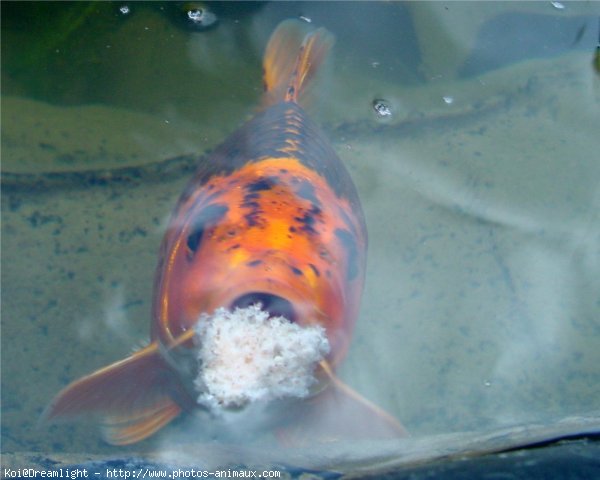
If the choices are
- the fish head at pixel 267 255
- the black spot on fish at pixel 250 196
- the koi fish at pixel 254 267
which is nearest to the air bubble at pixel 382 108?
the koi fish at pixel 254 267

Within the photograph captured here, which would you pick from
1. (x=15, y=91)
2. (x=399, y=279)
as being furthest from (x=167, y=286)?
(x=15, y=91)

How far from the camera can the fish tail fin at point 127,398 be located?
6.65 feet

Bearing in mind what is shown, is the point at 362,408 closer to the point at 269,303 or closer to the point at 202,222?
the point at 269,303

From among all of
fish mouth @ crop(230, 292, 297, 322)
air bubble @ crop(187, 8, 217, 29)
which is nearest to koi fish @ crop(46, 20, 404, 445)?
fish mouth @ crop(230, 292, 297, 322)

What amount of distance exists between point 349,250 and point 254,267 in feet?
1.35

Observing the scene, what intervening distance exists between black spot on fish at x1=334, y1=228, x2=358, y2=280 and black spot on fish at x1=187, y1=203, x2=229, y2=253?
36 cm

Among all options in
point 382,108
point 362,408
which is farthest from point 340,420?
point 382,108

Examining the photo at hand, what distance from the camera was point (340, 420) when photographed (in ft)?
6.74

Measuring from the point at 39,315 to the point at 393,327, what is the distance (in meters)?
1.55

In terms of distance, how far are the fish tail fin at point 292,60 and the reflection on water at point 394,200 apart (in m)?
0.34

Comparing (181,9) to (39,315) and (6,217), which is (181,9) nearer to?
(6,217)

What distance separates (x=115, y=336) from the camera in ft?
8.87

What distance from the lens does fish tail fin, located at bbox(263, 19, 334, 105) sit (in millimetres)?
2762

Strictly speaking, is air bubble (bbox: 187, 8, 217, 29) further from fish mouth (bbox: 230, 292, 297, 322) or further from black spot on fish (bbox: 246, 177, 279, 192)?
fish mouth (bbox: 230, 292, 297, 322)
